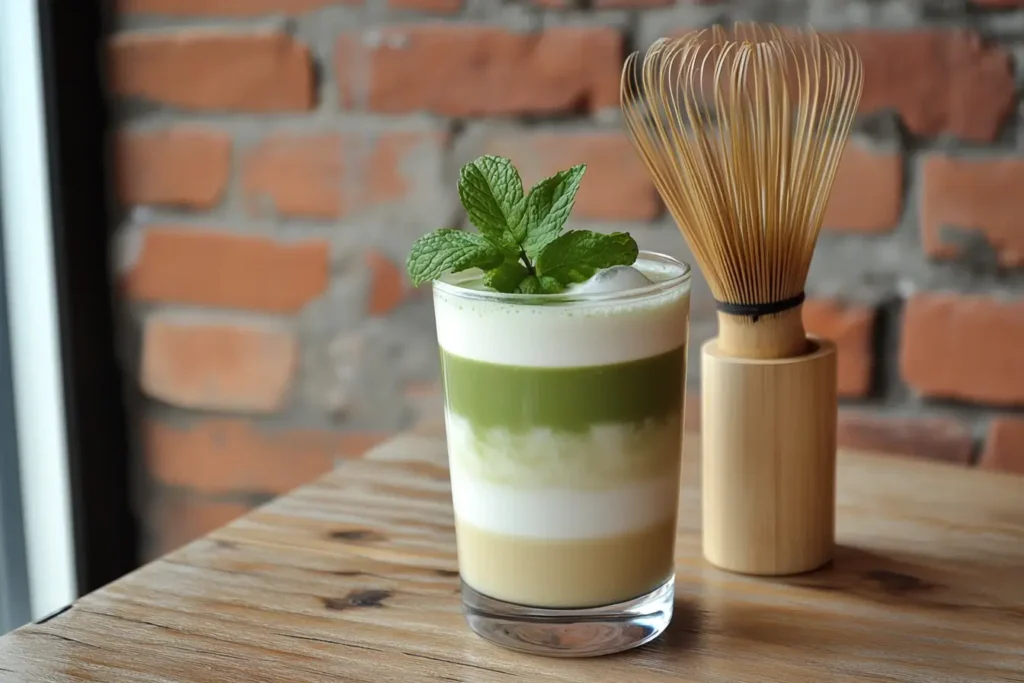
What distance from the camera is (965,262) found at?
824 mm

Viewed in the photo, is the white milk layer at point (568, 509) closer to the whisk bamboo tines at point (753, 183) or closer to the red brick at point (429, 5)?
the whisk bamboo tines at point (753, 183)

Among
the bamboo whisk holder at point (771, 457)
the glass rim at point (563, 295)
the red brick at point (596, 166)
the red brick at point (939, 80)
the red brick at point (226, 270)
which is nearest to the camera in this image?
the glass rim at point (563, 295)

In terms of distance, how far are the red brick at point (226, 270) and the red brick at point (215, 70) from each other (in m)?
0.12

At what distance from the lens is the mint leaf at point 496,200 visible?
53 cm

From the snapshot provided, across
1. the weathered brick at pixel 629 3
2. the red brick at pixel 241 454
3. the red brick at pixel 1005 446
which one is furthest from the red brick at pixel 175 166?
the red brick at pixel 1005 446

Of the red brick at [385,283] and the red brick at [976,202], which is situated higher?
the red brick at [976,202]

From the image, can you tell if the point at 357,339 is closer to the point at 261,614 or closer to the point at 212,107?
the point at 212,107

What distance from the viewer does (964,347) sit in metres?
0.84

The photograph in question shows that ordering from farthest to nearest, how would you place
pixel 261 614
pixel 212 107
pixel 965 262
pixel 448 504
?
pixel 212 107, pixel 965 262, pixel 448 504, pixel 261 614

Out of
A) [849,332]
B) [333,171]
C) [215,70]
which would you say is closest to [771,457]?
[849,332]

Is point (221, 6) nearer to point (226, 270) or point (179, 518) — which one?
point (226, 270)

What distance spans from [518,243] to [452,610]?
183 millimetres

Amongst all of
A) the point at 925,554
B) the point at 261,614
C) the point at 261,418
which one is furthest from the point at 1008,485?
the point at 261,418

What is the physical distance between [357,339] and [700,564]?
0.49 meters
